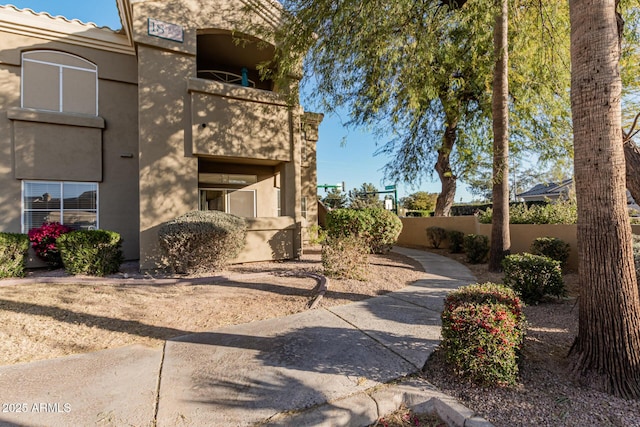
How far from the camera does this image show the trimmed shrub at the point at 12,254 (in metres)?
6.96

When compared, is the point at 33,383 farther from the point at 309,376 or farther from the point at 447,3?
the point at 447,3

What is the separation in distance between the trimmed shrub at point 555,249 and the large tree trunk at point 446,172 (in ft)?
24.2

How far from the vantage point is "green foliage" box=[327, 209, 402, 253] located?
9.73m

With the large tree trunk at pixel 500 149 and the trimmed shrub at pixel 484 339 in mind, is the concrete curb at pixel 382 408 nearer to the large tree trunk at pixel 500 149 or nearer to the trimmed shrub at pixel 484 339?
the trimmed shrub at pixel 484 339

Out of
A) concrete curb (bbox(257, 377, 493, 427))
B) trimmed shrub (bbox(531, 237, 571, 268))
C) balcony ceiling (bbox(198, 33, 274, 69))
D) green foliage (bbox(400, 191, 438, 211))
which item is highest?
balcony ceiling (bbox(198, 33, 274, 69))

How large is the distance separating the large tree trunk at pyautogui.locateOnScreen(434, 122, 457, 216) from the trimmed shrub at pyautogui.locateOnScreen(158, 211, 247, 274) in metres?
11.0

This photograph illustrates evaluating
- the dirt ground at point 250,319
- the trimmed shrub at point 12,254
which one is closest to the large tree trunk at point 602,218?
the dirt ground at point 250,319

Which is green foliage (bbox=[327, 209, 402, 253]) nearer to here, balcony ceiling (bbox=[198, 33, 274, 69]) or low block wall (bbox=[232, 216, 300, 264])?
low block wall (bbox=[232, 216, 300, 264])

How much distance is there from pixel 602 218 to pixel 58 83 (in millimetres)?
12791

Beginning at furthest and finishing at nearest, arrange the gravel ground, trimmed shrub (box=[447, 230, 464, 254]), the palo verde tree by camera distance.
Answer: trimmed shrub (box=[447, 230, 464, 254]) → the palo verde tree → the gravel ground

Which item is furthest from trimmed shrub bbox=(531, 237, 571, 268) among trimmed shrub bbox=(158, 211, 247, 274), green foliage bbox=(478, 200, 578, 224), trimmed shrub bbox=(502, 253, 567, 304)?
trimmed shrub bbox=(158, 211, 247, 274)

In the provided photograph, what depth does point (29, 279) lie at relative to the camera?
682 centimetres

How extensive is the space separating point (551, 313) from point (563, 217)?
5.47 metres

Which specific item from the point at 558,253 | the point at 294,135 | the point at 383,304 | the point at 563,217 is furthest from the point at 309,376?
the point at 563,217
